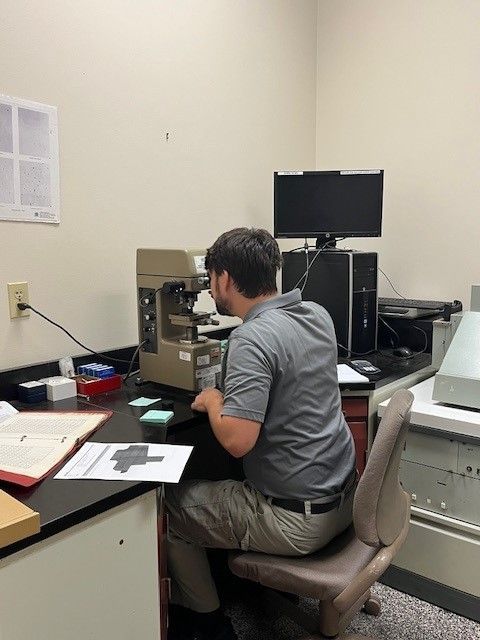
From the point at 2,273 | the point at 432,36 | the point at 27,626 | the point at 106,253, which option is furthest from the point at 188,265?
the point at 432,36

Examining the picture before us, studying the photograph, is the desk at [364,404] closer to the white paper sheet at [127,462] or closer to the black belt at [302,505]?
the black belt at [302,505]

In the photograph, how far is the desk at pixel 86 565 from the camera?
1045 millimetres

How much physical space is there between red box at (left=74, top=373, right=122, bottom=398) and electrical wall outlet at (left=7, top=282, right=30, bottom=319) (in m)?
0.29

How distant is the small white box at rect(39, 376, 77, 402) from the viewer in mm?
1808

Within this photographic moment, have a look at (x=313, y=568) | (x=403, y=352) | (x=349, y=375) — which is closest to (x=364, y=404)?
(x=349, y=375)

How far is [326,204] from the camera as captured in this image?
2533 millimetres

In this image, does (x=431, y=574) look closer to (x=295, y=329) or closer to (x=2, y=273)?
(x=295, y=329)

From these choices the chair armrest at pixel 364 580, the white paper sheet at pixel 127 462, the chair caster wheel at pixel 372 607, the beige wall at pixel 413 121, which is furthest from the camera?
the beige wall at pixel 413 121

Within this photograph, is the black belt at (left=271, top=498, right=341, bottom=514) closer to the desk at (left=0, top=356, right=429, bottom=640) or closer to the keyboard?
the desk at (left=0, top=356, right=429, bottom=640)

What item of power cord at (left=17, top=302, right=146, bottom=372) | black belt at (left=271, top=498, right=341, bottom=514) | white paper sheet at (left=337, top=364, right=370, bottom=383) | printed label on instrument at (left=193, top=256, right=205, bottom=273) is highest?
printed label on instrument at (left=193, top=256, right=205, bottom=273)

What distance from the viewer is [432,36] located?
2.67m

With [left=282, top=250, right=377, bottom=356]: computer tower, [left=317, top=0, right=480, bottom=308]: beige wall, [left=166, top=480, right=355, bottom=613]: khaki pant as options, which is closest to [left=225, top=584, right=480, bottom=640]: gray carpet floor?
[left=166, top=480, right=355, bottom=613]: khaki pant

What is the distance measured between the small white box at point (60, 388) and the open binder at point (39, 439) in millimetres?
149

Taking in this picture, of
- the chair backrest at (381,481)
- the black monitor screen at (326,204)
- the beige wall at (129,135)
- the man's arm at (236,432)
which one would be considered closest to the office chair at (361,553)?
the chair backrest at (381,481)
